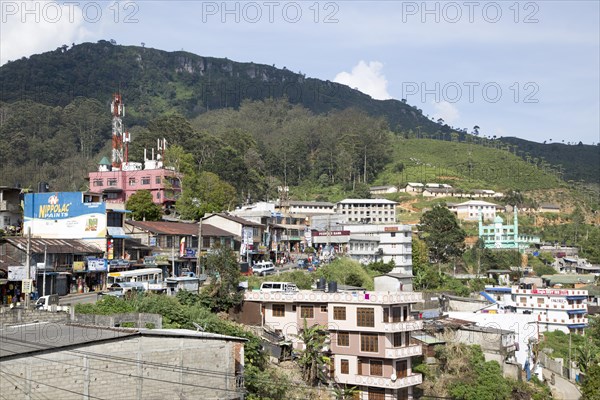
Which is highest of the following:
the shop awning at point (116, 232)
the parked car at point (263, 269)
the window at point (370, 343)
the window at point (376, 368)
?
the shop awning at point (116, 232)

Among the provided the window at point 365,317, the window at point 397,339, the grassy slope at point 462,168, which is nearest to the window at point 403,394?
the window at point 397,339

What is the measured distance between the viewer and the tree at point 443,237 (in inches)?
2982

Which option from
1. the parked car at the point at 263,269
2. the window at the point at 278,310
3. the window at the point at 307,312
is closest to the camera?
the window at the point at 307,312

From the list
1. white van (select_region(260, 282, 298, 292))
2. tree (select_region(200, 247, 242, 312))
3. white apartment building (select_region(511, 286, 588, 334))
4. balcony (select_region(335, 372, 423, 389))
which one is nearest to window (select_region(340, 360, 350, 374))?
balcony (select_region(335, 372, 423, 389))

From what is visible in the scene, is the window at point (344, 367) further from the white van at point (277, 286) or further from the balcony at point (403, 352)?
the white van at point (277, 286)

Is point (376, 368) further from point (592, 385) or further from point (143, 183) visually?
point (143, 183)

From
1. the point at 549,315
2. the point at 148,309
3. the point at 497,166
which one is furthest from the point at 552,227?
the point at 148,309

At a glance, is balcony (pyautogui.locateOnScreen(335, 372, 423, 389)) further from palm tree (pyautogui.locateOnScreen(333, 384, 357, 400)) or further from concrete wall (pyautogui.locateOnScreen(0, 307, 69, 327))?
concrete wall (pyautogui.locateOnScreen(0, 307, 69, 327))

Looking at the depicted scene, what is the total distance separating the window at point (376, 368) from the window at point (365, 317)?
193 centimetres

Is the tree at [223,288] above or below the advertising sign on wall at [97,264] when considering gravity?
below

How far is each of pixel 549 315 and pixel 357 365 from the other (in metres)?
32.7

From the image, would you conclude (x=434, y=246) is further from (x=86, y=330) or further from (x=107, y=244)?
(x=86, y=330)

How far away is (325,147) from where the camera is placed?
385ft

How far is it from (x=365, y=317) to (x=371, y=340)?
1.20 metres
